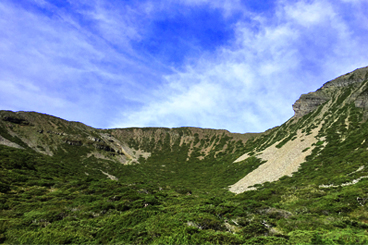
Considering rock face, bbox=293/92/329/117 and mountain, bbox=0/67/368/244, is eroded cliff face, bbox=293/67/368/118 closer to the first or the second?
rock face, bbox=293/92/329/117

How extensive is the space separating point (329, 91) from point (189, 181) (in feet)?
303

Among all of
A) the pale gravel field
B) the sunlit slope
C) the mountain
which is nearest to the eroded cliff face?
the sunlit slope

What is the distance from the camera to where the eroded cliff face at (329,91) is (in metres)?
106

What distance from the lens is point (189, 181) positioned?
92938mm

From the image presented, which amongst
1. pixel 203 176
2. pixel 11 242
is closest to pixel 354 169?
pixel 11 242

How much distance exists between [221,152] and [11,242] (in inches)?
4808

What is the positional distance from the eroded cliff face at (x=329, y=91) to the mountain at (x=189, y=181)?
651 mm

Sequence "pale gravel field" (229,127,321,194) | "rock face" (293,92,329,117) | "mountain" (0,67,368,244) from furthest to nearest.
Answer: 1. "rock face" (293,92,329,117)
2. "pale gravel field" (229,127,321,194)
3. "mountain" (0,67,368,244)

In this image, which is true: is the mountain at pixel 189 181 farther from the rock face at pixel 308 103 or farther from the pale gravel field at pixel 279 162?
the rock face at pixel 308 103

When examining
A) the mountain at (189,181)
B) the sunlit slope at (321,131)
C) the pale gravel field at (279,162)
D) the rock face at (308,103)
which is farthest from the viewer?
the rock face at (308,103)

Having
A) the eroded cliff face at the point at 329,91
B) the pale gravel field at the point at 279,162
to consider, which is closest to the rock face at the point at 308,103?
the eroded cliff face at the point at 329,91

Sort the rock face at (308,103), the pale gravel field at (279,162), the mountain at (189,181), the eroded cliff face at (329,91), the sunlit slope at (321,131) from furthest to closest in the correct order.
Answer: the rock face at (308,103)
the eroded cliff face at (329,91)
the sunlit slope at (321,131)
the pale gravel field at (279,162)
the mountain at (189,181)

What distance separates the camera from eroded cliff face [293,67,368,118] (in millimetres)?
106438

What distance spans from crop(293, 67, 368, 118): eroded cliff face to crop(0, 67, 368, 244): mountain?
65 centimetres
